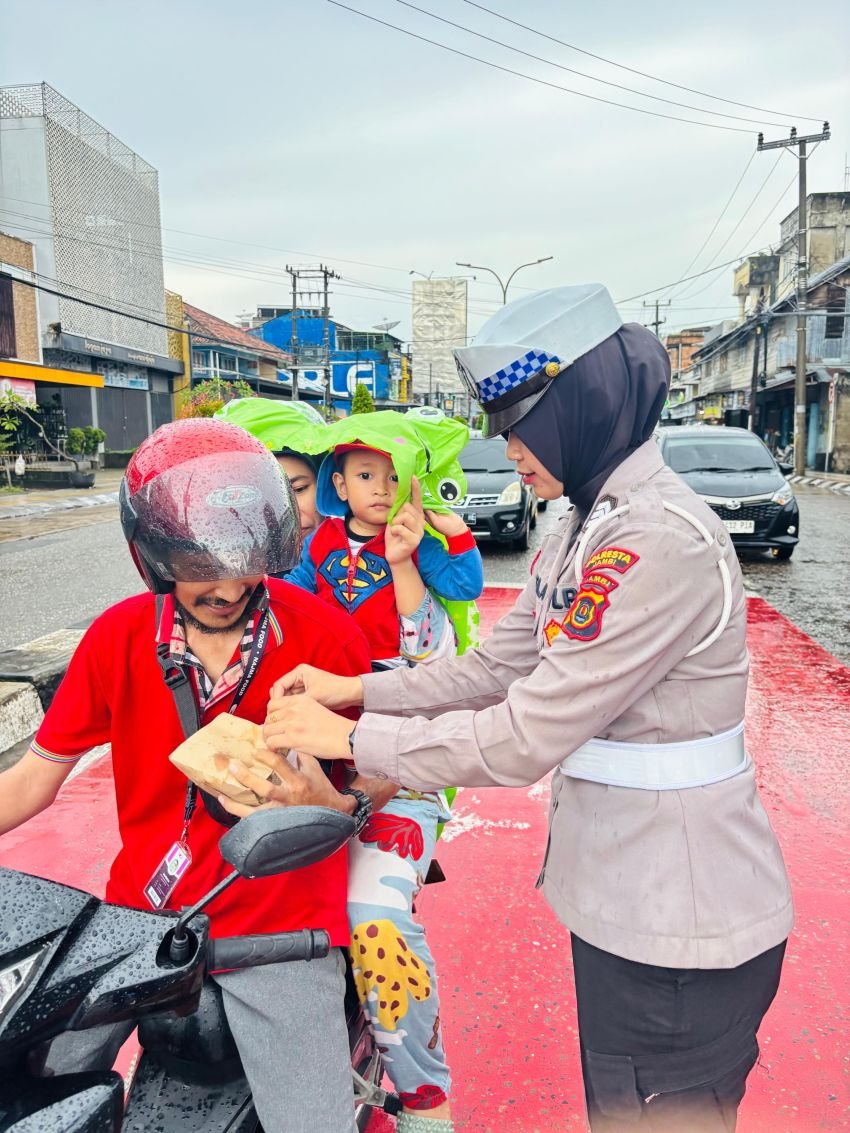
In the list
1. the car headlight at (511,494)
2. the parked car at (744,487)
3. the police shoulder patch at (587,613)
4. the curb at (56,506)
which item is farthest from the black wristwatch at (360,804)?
the curb at (56,506)

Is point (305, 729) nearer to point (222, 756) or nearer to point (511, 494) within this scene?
point (222, 756)

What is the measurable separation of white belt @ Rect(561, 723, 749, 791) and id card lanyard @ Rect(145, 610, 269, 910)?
623 mm

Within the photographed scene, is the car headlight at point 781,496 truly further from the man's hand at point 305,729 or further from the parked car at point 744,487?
the man's hand at point 305,729

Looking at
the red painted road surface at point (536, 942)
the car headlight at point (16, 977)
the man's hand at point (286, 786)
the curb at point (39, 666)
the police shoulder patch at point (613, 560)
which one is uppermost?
the police shoulder patch at point (613, 560)

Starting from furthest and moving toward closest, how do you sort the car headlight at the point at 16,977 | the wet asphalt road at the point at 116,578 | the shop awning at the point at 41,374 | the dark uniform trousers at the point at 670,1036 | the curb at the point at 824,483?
the shop awning at the point at 41,374 → the curb at the point at 824,483 → the wet asphalt road at the point at 116,578 → the dark uniform trousers at the point at 670,1036 → the car headlight at the point at 16,977

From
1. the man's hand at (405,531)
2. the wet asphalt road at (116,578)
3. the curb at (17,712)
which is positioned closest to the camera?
the man's hand at (405,531)

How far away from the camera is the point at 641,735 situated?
140cm

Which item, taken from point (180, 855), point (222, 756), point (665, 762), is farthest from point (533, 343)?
point (180, 855)

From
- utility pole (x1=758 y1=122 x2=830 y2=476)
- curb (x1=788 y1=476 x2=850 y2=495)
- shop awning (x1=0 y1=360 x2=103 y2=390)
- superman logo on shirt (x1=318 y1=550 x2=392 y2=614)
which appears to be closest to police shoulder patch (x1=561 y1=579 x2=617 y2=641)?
superman logo on shirt (x1=318 y1=550 x2=392 y2=614)

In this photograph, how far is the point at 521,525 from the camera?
1151cm

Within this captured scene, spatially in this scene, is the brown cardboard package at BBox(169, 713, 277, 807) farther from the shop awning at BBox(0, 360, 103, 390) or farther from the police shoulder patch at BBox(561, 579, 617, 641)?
the shop awning at BBox(0, 360, 103, 390)

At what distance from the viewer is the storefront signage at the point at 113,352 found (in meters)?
33.8

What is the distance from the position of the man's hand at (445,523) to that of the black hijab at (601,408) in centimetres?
108

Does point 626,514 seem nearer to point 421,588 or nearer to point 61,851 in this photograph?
point 421,588
